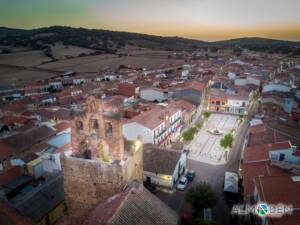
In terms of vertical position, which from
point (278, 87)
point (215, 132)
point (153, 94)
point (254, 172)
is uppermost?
point (278, 87)

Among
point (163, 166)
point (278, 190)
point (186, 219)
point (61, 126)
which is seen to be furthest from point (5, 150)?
point (278, 190)

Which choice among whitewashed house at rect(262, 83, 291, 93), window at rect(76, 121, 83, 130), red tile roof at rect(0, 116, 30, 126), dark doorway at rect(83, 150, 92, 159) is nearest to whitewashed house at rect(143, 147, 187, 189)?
dark doorway at rect(83, 150, 92, 159)

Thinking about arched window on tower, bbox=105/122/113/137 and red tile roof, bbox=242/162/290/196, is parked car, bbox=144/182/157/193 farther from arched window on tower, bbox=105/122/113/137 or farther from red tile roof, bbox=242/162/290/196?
arched window on tower, bbox=105/122/113/137

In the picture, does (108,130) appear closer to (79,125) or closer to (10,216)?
(79,125)

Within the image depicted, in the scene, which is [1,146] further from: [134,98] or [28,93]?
[28,93]

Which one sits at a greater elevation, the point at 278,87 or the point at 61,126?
the point at 278,87
